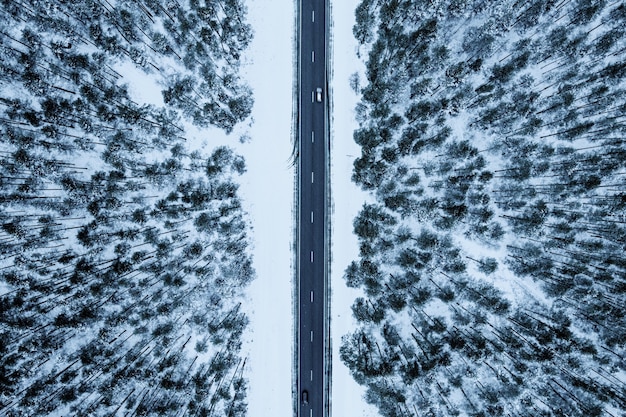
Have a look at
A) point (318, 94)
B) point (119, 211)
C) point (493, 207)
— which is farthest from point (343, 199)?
point (119, 211)

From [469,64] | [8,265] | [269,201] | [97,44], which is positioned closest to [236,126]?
[269,201]

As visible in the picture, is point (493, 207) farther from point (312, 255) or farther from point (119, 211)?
point (119, 211)

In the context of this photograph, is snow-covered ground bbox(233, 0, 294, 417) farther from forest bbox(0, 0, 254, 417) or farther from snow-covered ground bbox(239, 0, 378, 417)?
forest bbox(0, 0, 254, 417)

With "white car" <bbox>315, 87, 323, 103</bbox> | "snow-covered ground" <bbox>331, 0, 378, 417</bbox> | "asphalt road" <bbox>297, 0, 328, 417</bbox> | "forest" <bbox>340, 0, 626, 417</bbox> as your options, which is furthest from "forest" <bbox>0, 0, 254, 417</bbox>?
"forest" <bbox>340, 0, 626, 417</bbox>

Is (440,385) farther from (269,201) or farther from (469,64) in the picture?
(469,64)

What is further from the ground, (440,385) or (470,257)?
(470,257)

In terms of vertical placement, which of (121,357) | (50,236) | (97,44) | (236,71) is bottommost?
(121,357)
